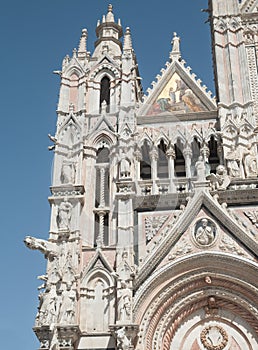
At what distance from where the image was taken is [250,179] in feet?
52.1

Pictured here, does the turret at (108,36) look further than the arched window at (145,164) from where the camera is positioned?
Yes

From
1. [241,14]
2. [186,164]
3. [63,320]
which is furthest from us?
[241,14]

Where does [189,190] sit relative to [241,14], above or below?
below

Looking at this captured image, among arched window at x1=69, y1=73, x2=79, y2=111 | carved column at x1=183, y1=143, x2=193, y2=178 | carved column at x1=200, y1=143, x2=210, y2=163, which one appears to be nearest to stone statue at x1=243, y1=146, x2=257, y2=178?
carved column at x1=200, y1=143, x2=210, y2=163

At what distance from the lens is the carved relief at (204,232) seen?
15039mm

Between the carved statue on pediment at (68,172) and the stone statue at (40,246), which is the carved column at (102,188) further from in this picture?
the stone statue at (40,246)

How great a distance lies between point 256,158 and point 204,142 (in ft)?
4.96

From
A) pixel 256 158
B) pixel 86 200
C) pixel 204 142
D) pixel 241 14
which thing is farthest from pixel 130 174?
pixel 241 14

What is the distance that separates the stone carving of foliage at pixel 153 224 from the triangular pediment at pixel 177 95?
12.2 feet

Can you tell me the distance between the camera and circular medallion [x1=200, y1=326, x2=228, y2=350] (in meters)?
14.4

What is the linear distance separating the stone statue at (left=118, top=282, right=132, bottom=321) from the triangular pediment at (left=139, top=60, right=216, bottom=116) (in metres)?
6.02

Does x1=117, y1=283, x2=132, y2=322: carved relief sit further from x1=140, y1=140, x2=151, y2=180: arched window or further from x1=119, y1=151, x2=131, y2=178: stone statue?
x1=140, y1=140, x2=151, y2=180: arched window

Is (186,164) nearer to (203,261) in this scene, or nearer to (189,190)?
(189,190)

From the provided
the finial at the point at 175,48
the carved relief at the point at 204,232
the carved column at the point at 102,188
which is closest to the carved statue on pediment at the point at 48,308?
the carved column at the point at 102,188
